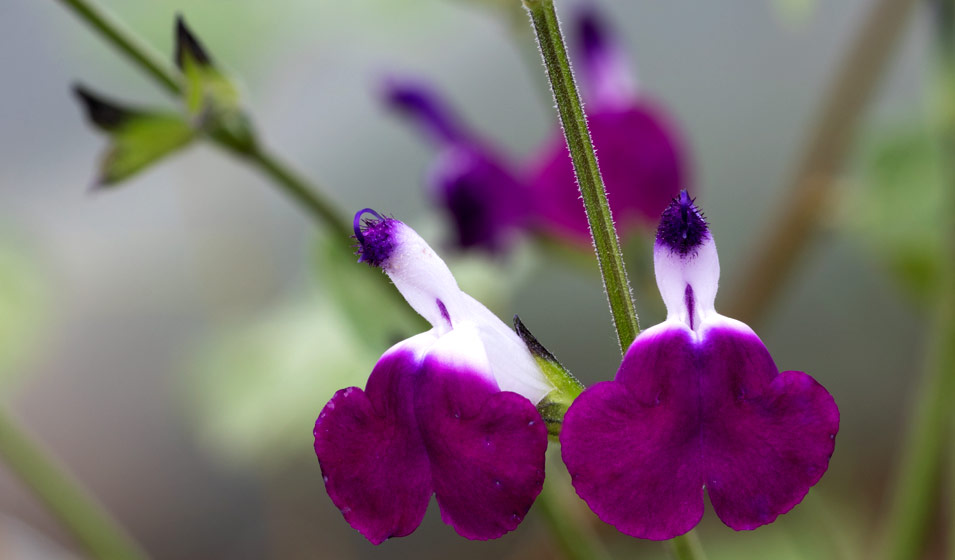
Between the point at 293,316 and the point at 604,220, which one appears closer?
the point at 604,220

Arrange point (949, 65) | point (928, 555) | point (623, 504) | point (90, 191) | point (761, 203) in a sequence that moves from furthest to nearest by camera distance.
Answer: point (761, 203)
point (928, 555)
point (949, 65)
point (90, 191)
point (623, 504)

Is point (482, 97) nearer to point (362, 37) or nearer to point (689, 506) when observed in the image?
point (362, 37)

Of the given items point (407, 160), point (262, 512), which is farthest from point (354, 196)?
point (262, 512)

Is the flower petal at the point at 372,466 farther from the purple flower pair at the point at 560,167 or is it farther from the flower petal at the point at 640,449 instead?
the purple flower pair at the point at 560,167

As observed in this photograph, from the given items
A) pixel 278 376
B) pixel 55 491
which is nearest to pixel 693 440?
pixel 55 491

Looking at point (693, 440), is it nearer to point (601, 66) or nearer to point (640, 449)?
point (640, 449)

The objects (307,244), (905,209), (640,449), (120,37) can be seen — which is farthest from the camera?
(307,244)

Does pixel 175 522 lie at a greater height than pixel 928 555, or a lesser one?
greater

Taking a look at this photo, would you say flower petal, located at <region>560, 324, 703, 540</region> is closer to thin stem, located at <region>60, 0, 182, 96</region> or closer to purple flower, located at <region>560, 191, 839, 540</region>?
purple flower, located at <region>560, 191, 839, 540</region>
